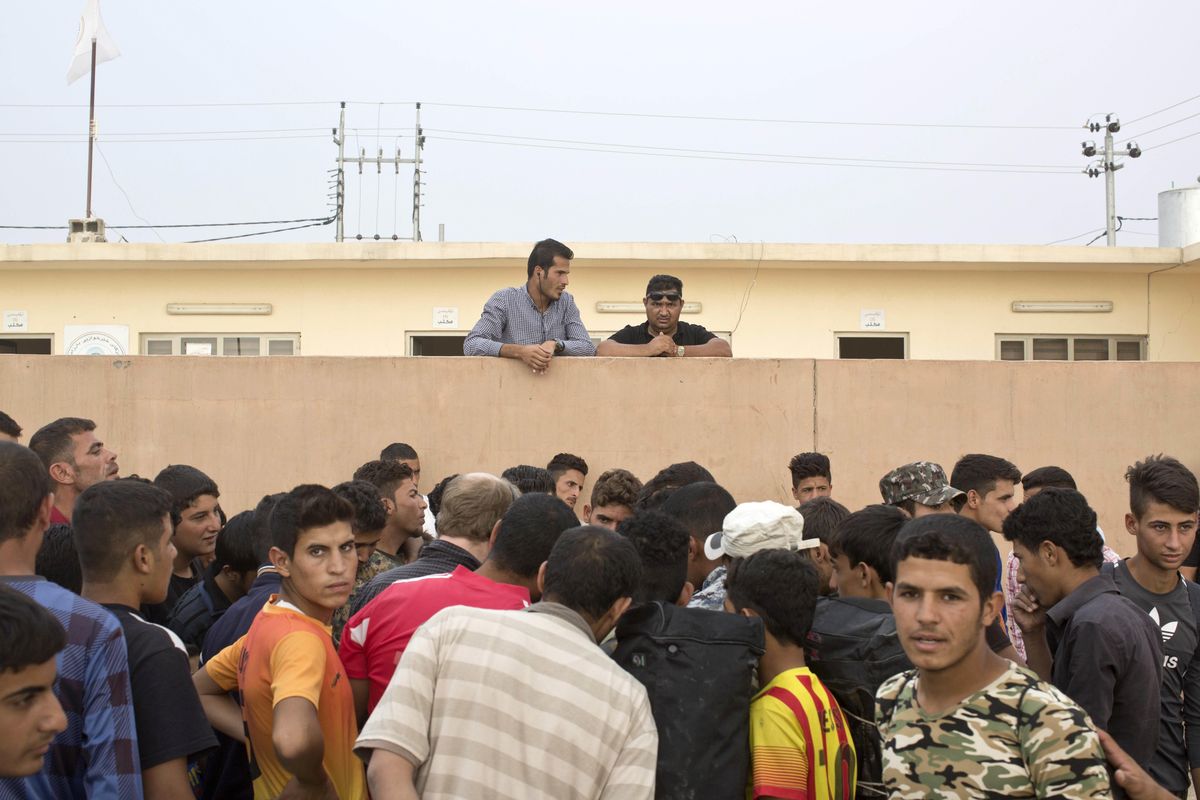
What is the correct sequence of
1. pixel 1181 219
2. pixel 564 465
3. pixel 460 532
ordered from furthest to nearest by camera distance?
pixel 1181 219 < pixel 564 465 < pixel 460 532

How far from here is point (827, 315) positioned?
53.3 ft

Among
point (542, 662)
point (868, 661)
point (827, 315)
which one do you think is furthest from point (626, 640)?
point (827, 315)

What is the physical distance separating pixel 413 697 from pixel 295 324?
14.0 meters

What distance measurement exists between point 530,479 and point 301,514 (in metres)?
2.87

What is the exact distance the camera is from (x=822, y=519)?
4707 millimetres

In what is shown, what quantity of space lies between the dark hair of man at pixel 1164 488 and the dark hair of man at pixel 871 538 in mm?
1077

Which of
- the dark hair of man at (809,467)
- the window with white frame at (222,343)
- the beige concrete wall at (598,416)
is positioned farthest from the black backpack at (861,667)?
the window with white frame at (222,343)

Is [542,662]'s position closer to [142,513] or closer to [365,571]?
[142,513]

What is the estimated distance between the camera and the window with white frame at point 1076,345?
644 inches

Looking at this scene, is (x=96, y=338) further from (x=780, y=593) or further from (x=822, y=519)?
(x=780, y=593)

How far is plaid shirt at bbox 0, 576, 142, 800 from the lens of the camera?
2850mm

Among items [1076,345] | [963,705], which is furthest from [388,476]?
[1076,345]

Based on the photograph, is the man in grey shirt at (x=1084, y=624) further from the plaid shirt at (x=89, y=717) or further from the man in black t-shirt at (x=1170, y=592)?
the plaid shirt at (x=89, y=717)

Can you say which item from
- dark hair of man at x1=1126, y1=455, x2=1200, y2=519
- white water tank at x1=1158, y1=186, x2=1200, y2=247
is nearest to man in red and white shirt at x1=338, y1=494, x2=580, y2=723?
dark hair of man at x1=1126, y1=455, x2=1200, y2=519
